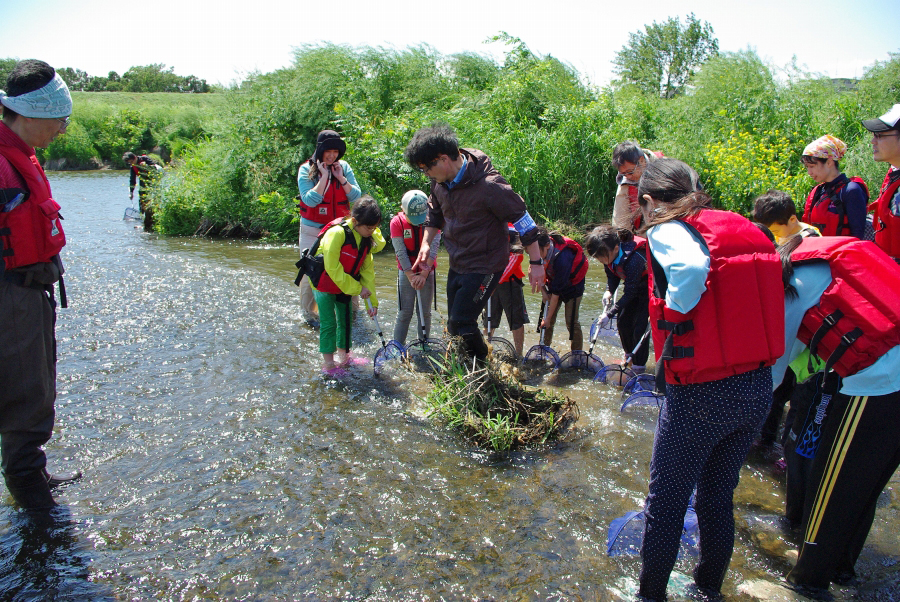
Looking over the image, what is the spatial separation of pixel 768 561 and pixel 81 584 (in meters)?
3.54

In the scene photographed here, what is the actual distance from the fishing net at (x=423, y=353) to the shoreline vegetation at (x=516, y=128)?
600cm

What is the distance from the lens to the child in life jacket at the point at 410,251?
5.71m

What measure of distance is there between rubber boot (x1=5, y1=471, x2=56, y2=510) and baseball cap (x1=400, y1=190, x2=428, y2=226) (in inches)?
138

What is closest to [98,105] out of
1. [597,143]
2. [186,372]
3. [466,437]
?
[597,143]

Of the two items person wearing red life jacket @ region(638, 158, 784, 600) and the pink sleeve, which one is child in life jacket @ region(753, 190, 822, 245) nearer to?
person wearing red life jacket @ region(638, 158, 784, 600)

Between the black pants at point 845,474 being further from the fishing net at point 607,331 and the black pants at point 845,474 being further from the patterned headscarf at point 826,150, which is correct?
the fishing net at point 607,331

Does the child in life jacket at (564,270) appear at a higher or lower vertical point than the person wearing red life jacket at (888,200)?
lower

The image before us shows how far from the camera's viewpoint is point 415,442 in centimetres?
451

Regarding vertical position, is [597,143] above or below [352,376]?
above

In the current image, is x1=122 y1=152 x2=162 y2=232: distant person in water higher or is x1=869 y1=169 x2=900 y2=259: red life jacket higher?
x1=869 y1=169 x2=900 y2=259: red life jacket

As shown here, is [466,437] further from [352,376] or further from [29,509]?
[29,509]

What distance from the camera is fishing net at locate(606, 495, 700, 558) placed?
3.24 m

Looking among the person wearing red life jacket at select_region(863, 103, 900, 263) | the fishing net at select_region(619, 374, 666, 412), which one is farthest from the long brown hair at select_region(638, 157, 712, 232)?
the fishing net at select_region(619, 374, 666, 412)

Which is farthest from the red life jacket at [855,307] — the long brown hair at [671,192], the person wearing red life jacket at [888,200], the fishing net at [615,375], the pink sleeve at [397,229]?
the pink sleeve at [397,229]
